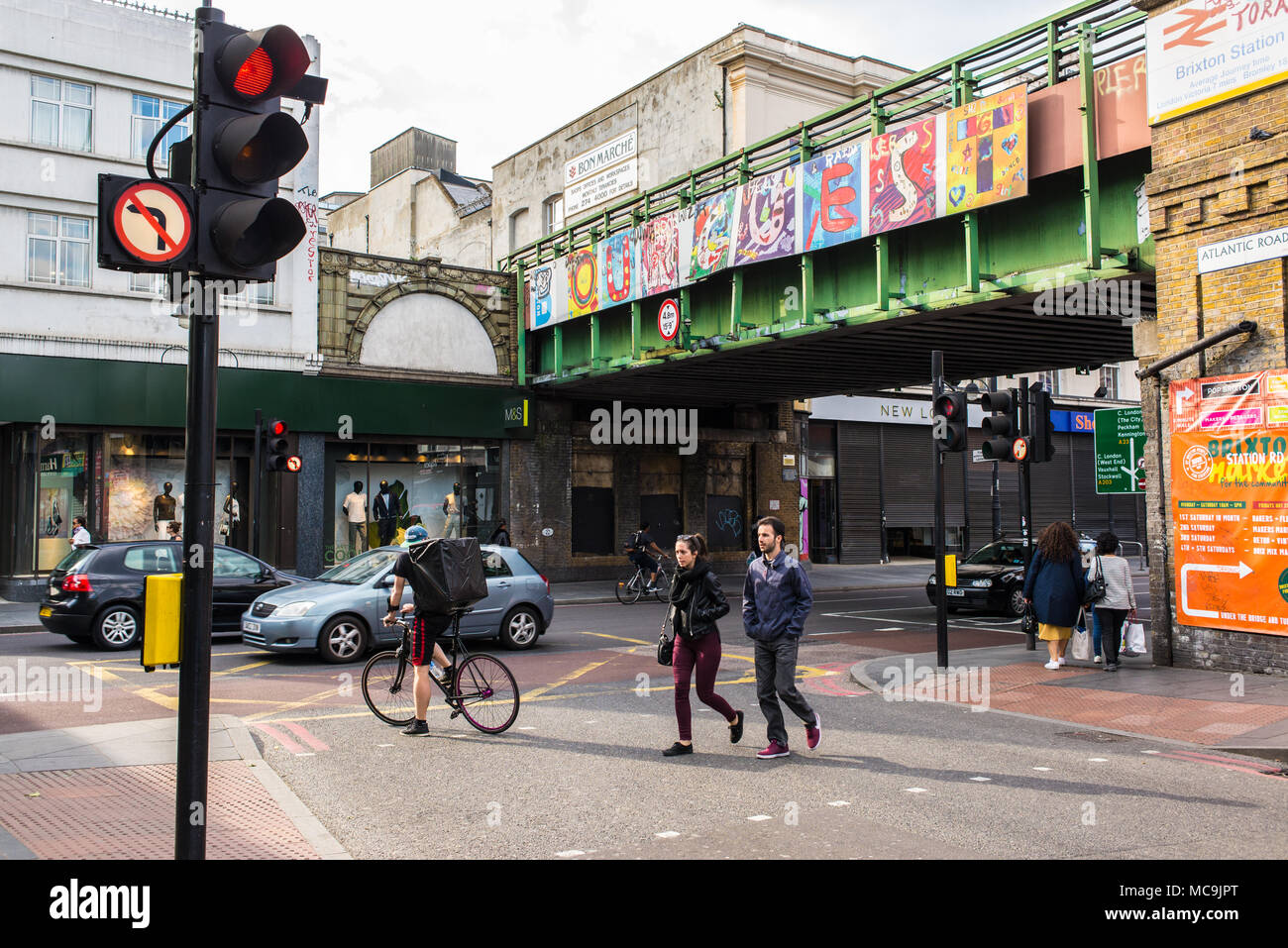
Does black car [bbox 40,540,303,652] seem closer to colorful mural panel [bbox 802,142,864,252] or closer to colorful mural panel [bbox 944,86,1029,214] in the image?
colorful mural panel [bbox 802,142,864,252]

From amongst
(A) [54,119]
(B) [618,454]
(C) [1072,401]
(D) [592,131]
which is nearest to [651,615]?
(B) [618,454]

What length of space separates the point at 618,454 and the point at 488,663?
2110cm

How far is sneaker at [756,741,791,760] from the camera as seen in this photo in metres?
7.86

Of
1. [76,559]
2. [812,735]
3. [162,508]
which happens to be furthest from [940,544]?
[162,508]

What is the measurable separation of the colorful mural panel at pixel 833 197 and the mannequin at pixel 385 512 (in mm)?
12977

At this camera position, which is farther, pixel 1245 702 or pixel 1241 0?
pixel 1241 0

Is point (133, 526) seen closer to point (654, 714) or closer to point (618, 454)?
point (618, 454)

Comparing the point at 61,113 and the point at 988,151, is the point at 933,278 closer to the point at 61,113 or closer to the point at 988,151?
the point at 988,151

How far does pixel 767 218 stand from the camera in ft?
62.2

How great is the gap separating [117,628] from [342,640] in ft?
12.3

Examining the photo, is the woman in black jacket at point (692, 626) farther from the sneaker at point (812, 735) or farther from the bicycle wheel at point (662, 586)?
the bicycle wheel at point (662, 586)

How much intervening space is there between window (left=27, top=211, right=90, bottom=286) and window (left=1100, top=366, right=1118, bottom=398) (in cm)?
3490

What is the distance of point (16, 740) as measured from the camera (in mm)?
7988

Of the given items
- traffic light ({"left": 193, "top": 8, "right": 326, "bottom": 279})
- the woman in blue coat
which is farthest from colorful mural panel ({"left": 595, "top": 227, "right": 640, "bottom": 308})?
traffic light ({"left": 193, "top": 8, "right": 326, "bottom": 279})
